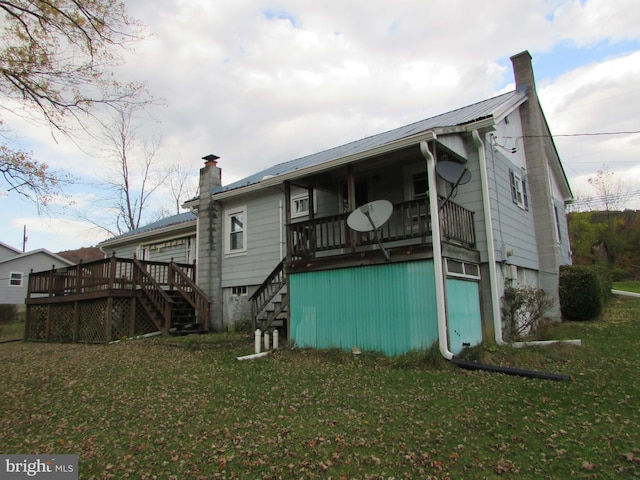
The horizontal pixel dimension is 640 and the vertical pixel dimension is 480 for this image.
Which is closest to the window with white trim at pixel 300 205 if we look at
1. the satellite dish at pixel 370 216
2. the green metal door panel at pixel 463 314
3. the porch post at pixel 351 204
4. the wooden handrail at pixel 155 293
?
the porch post at pixel 351 204

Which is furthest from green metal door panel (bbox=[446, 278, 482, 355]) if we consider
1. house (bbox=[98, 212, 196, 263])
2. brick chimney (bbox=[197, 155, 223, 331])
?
house (bbox=[98, 212, 196, 263])

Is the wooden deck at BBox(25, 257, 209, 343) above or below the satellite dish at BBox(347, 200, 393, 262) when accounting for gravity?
below

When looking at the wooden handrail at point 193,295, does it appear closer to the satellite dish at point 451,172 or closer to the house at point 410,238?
the house at point 410,238

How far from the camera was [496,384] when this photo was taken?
249 inches

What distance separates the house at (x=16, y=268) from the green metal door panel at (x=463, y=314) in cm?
3397

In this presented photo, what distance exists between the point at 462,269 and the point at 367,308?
2056mm

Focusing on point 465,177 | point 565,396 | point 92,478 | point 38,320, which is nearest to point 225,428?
point 92,478

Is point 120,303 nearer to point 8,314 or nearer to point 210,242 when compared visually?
point 210,242

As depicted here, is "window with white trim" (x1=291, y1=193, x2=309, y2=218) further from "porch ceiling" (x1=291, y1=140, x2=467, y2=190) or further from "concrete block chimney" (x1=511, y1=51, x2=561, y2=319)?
"concrete block chimney" (x1=511, y1=51, x2=561, y2=319)

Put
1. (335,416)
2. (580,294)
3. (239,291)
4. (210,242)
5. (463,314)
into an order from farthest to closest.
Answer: (210,242)
(239,291)
(580,294)
(463,314)
(335,416)

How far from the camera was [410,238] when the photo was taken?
847cm

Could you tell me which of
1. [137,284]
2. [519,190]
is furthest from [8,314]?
[519,190]

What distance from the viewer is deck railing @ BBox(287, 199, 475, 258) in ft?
27.6

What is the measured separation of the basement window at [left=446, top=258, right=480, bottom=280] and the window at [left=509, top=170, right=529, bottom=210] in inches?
118
